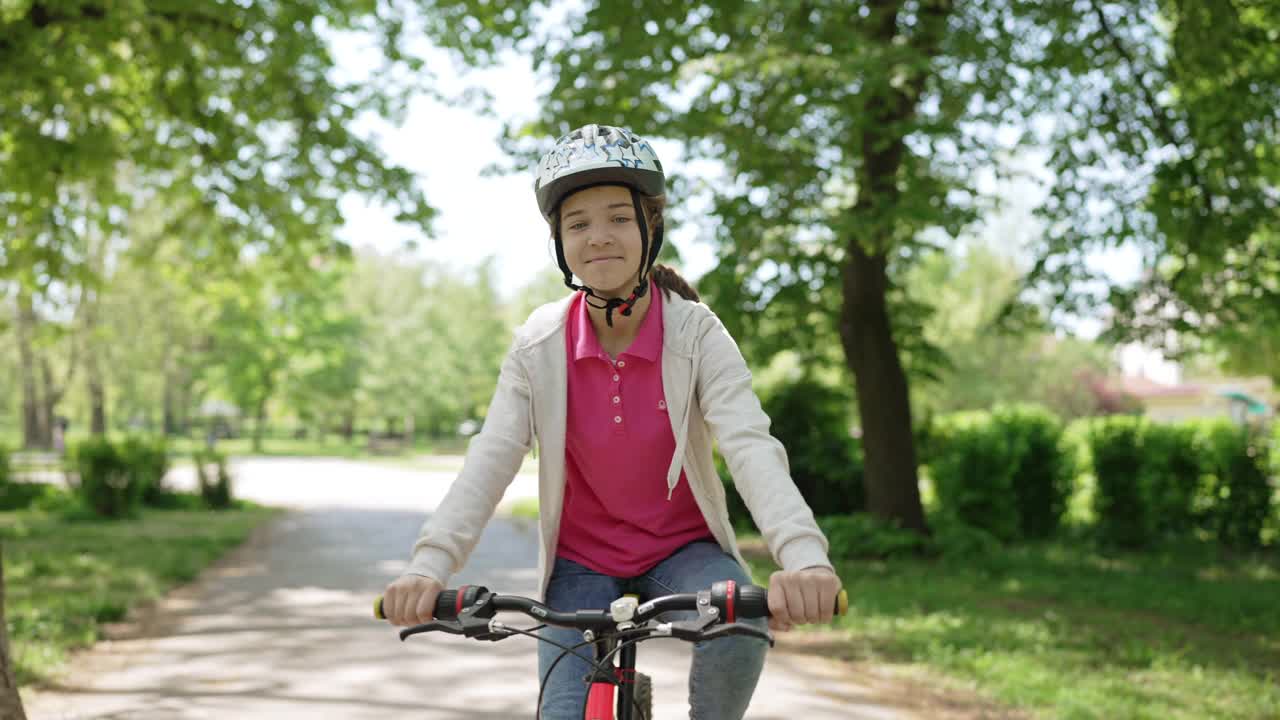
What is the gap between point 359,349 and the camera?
175ft

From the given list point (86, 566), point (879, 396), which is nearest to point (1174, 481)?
point (879, 396)

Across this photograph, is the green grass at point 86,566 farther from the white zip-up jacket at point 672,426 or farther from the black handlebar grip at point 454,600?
the black handlebar grip at point 454,600

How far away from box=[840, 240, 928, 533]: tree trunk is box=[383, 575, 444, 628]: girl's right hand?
34.6ft

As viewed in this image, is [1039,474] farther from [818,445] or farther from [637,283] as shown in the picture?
[637,283]

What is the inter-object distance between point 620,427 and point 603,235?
466 mm

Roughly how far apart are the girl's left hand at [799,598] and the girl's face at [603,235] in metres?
0.86

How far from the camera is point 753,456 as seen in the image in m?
2.64

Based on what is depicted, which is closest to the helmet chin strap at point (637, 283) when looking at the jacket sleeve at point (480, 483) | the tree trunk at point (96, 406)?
the jacket sleeve at point (480, 483)

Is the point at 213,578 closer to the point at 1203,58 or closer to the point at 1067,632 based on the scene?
the point at 1067,632

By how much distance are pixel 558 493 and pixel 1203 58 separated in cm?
838

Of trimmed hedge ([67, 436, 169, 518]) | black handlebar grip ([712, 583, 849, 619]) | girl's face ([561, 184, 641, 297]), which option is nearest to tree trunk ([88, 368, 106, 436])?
trimmed hedge ([67, 436, 169, 518])

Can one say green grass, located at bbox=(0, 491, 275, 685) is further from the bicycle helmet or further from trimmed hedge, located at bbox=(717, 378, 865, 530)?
trimmed hedge, located at bbox=(717, 378, 865, 530)

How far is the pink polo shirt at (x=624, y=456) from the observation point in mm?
2834

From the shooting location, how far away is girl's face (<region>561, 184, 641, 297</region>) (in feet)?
8.98
